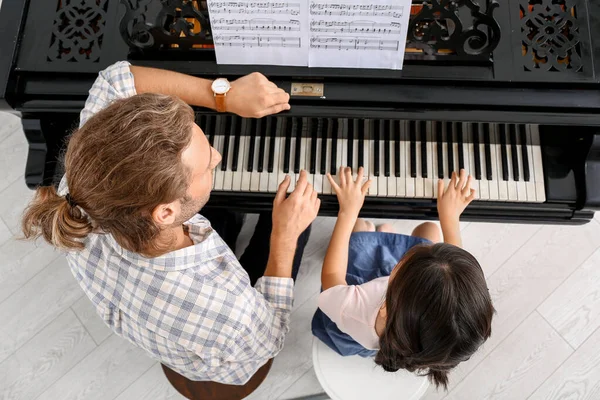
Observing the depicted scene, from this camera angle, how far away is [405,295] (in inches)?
60.7

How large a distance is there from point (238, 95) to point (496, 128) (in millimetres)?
906

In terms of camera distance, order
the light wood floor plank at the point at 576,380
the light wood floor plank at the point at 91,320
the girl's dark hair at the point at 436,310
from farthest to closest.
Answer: the light wood floor plank at the point at 91,320, the light wood floor plank at the point at 576,380, the girl's dark hair at the point at 436,310

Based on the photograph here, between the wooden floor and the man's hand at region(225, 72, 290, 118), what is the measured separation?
1.13 metres

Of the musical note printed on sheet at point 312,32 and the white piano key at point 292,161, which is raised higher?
the musical note printed on sheet at point 312,32

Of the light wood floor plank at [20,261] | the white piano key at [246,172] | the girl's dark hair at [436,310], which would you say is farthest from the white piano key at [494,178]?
the light wood floor plank at [20,261]

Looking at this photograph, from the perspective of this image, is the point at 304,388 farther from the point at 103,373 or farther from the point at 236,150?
the point at 236,150

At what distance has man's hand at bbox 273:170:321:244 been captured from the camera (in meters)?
1.94

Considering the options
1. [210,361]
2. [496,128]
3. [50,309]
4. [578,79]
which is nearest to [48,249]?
[50,309]

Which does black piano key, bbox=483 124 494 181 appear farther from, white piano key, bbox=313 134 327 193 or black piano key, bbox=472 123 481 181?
white piano key, bbox=313 134 327 193

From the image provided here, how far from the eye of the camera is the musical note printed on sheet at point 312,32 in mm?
1543

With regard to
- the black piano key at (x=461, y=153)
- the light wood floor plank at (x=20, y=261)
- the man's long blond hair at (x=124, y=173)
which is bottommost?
the light wood floor plank at (x=20, y=261)

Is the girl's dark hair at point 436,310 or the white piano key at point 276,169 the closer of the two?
the girl's dark hair at point 436,310

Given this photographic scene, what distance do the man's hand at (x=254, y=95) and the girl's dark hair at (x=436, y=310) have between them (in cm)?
66

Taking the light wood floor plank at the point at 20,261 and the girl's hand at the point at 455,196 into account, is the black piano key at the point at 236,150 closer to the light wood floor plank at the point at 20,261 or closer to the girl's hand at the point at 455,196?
the girl's hand at the point at 455,196
